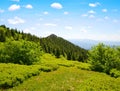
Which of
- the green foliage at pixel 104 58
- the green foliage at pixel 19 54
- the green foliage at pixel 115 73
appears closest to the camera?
the green foliage at pixel 115 73

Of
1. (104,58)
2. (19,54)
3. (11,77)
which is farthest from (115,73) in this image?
(11,77)

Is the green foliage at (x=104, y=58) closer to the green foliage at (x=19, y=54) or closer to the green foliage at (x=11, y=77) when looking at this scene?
the green foliage at (x=19, y=54)

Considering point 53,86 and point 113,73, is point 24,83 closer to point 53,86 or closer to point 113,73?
point 53,86

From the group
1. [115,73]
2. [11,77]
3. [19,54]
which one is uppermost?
[19,54]

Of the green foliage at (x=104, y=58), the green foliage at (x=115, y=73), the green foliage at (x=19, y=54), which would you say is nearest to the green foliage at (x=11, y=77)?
the green foliage at (x=19, y=54)

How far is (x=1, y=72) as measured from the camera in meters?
31.6

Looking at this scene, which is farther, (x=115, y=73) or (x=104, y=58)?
(x=104, y=58)

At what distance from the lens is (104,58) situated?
209 ft

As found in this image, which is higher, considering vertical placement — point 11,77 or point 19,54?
point 19,54

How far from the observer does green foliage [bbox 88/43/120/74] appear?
60812 mm

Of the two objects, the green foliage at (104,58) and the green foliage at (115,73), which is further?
the green foliage at (104,58)

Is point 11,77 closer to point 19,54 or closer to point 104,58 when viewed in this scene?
point 19,54

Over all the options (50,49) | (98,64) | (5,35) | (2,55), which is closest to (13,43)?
(2,55)

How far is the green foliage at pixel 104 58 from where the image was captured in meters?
60.8
